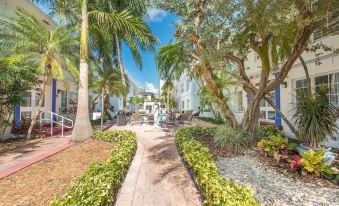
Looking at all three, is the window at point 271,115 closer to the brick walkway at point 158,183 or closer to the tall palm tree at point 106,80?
the brick walkway at point 158,183

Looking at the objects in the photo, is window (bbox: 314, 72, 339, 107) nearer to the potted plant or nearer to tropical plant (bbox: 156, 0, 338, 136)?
tropical plant (bbox: 156, 0, 338, 136)

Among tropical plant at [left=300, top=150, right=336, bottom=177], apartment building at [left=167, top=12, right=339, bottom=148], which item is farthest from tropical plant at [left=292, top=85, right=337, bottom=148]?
tropical plant at [left=300, top=150, right=336, bottom=177]

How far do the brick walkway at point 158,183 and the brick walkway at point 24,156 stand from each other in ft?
9.24

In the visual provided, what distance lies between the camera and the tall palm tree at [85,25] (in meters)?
10.2

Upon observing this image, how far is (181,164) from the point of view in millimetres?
6820

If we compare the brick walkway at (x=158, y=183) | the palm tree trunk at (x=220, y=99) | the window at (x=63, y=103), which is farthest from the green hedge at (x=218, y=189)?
the window at (x=63, y=103)

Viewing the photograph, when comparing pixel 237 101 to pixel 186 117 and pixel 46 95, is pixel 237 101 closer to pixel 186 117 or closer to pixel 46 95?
pixel 186 117

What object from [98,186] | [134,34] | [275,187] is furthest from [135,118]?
[98,186]

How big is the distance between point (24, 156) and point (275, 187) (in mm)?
7174

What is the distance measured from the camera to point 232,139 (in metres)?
8.10

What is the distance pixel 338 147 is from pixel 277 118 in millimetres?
3981

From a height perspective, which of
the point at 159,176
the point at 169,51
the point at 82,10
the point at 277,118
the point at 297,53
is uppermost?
the point at 82,10

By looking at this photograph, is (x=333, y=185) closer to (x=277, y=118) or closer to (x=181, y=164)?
(x=181, y=164)

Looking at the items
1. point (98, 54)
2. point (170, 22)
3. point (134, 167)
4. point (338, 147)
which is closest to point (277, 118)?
point (338, 147)
